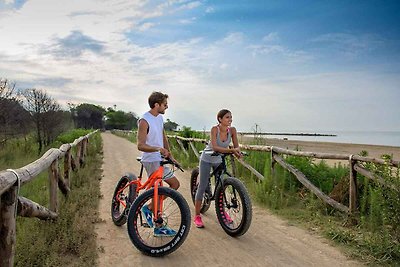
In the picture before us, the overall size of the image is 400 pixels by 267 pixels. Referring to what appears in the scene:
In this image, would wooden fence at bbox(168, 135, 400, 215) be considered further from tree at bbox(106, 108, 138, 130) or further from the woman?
tree at bbox(106, 108, 138, 130)

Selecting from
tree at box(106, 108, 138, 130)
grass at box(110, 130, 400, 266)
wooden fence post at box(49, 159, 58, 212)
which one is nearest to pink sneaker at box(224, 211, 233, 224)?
grass at box(110, 130, 400, 266)

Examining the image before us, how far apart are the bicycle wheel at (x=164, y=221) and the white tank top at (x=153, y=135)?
0.52 meters

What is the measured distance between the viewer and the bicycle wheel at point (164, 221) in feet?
15.0

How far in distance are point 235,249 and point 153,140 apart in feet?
5.87

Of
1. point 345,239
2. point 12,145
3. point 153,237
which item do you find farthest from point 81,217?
point 12,145

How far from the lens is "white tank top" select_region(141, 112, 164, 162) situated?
16.1ft

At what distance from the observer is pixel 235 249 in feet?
16.3

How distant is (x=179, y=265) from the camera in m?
4.41

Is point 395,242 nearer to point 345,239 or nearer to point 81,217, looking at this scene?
point 345,239

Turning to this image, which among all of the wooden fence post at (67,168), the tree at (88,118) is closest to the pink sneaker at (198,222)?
the wooden fence post at (67,168)

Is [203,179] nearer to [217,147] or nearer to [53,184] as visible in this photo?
[217,147]

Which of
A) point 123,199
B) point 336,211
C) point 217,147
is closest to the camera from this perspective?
point 217,147

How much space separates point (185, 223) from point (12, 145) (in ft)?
53.1

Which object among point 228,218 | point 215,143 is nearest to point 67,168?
point 215,143
